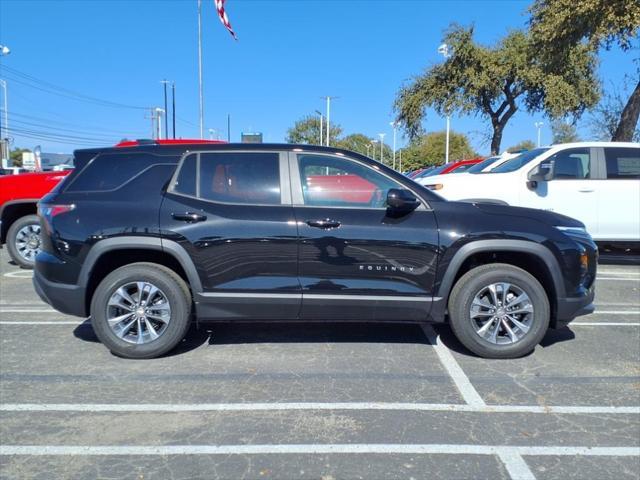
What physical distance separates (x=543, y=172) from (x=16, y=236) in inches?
323

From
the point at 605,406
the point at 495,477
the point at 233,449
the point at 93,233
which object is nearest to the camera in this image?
the point at 495,477

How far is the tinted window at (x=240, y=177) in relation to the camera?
14.0ft

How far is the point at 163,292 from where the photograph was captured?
4.22 metres

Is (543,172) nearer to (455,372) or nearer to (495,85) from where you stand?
(455,372)

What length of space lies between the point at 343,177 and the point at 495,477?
2.52 m

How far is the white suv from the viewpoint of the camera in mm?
8039

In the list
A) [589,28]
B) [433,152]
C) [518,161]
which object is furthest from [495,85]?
[433,152]

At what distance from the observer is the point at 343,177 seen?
4.30m

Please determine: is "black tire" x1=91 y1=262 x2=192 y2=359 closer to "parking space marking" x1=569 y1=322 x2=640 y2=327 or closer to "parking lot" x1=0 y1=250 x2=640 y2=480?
"parking lot" x1=0 y1=250 x2=640 y2=480

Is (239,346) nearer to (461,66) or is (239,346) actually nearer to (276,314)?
(276,314)

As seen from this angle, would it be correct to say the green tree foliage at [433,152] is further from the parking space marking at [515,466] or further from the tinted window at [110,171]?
the parking space marking at [515,466]

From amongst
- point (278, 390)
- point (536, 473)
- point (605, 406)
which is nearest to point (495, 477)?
point (536, 473)

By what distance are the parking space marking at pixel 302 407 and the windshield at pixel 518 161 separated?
5.47 m

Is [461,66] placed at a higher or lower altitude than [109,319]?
higher
